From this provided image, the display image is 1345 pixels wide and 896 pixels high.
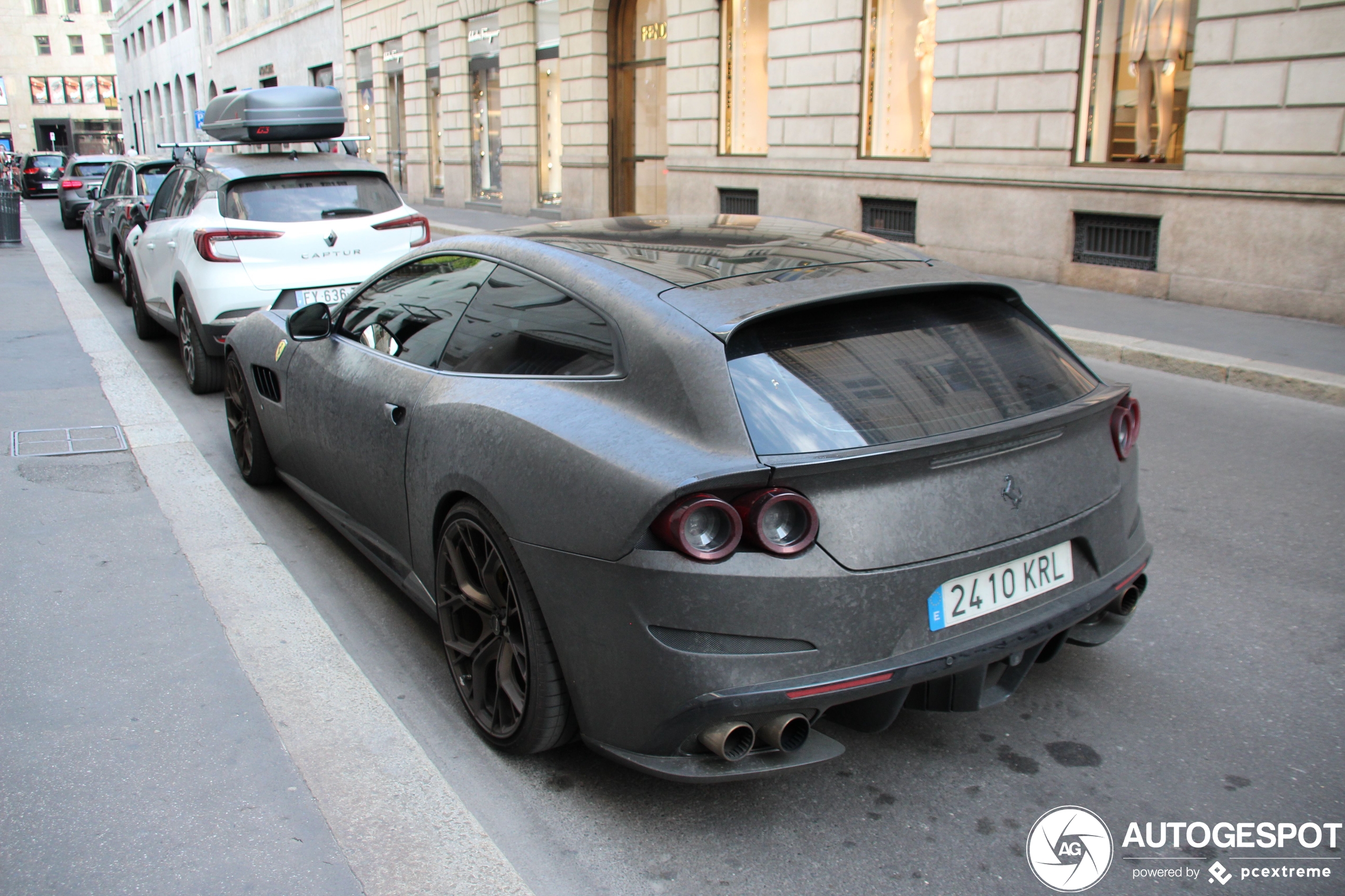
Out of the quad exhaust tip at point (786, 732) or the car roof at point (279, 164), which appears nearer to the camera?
the quad exhaust tip at point (786, 732)

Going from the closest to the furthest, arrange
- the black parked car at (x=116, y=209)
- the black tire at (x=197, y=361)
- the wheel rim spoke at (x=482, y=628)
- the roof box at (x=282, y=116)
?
the wheel rim spoke at (x=482, y=628)
the black tire at (x=197, y=361)
the roof box at (x=282, y=116)
the black parked car at (x=116, y=209)

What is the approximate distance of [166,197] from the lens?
29.3ft

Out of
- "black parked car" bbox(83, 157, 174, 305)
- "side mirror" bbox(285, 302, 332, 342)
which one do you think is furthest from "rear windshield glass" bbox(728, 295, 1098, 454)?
"black parked car" bbox(83, 157, 174, 305)

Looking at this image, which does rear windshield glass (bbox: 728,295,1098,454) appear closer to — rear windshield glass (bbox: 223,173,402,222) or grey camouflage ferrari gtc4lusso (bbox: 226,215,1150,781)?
grey camouflage ferrari gtc4lusso (bbox: 226,215,1150,781)

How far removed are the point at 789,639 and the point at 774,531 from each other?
0.82ft

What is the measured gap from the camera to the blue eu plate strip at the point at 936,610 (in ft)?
8.54

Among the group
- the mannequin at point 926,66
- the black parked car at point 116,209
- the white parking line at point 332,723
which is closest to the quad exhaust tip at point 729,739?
the white parking line at point 332,723

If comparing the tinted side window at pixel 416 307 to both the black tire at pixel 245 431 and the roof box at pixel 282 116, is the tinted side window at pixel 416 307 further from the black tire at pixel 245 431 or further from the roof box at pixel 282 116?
the roof box at pixel 282 116

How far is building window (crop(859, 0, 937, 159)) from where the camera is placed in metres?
14.3

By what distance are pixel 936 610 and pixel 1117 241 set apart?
10288 millimetres

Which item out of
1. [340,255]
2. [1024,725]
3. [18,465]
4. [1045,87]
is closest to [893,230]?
[1045,87]

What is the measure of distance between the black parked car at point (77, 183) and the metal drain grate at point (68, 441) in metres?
20.1

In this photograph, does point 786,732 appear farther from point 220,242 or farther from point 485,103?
point 485,103

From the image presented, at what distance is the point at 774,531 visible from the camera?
2.49 meters
